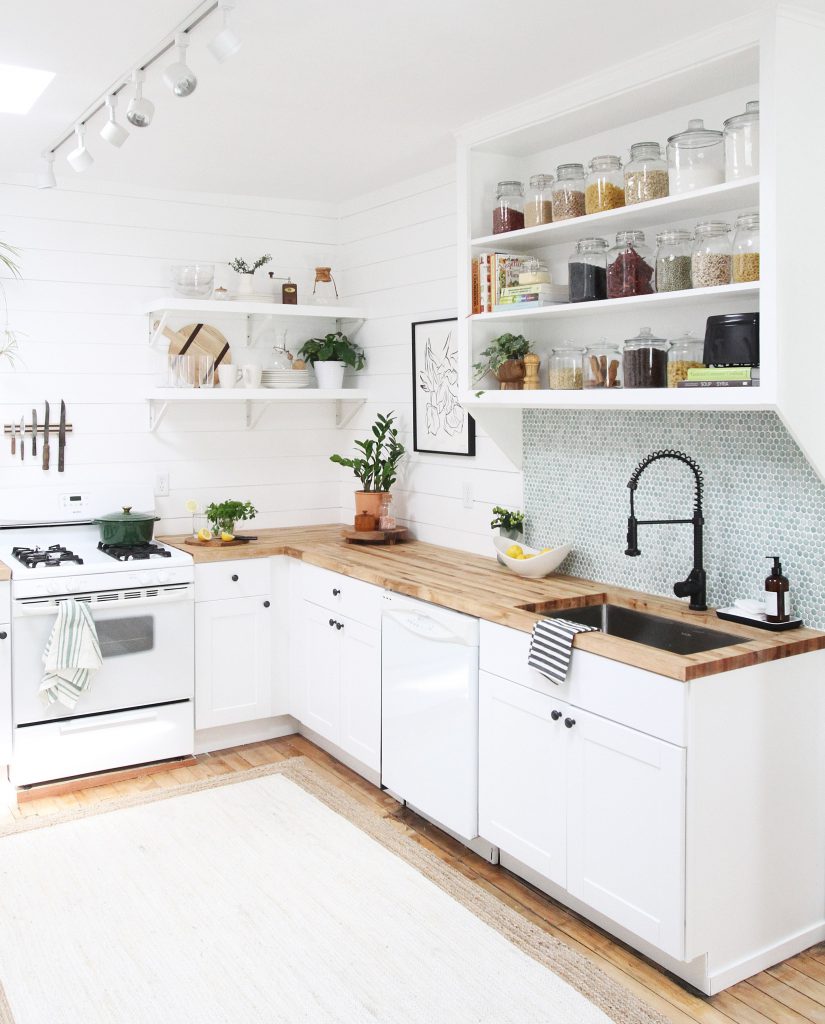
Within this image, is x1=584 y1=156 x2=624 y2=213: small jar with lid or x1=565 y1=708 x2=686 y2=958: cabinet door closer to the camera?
x1=565 y1=708 x2=686 y2=958: cabinet door

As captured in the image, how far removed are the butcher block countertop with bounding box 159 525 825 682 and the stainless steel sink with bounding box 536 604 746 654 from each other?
24 millimetres

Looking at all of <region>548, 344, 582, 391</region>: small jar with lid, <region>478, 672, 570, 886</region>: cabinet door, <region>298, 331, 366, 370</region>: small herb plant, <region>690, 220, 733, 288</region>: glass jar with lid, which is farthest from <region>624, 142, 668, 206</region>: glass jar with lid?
<region>298, 331, 366, 370</region>: small herb plant

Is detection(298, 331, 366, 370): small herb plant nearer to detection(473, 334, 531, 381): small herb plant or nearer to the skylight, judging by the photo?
detection(473, 334, 531, 381): small herb plant

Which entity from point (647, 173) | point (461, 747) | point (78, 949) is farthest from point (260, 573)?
point (647, 173)

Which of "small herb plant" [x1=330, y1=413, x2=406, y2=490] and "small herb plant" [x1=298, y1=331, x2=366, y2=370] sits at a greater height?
"small herb plant" [x1=298, y1=331, x2=366, y2=370]

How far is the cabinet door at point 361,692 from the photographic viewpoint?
12.3 feet

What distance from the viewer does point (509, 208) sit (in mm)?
3457

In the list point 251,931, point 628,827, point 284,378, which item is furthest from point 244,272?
point 628,827

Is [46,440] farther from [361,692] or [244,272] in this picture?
[361,692]

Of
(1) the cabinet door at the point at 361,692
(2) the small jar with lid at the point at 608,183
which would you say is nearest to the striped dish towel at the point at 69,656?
(1) the cabinet door at the point at 361,692

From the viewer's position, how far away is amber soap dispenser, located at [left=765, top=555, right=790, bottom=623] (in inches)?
107

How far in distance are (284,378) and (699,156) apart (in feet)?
8.08

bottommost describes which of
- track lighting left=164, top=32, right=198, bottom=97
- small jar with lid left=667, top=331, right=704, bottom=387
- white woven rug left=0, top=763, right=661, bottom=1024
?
white woven rug left=0, top=763, right=661, bottom=1024

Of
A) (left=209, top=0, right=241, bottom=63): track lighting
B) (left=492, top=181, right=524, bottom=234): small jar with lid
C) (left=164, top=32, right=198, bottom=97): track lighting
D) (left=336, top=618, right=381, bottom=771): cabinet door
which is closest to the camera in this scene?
(left=209, top=0, right=241, bottom=63): track lighting
